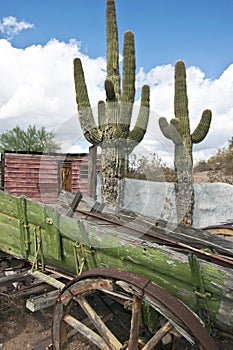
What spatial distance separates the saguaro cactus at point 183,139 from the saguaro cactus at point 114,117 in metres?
0.86

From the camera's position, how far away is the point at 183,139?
7484 millimetres

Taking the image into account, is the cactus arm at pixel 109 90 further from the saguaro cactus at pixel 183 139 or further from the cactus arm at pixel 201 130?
the cactus arm at pixel 201 130

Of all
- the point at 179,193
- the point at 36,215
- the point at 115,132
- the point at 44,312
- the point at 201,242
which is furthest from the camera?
the point at 179,193

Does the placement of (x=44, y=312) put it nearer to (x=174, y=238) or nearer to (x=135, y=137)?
(x=174, y=238)

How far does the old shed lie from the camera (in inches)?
488

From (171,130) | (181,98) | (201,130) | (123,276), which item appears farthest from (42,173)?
(123,276)

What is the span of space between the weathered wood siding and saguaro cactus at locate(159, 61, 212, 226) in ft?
19.4

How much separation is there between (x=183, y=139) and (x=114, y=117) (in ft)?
6.19

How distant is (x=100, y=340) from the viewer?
185cm

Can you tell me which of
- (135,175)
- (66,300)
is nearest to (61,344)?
(66,300)

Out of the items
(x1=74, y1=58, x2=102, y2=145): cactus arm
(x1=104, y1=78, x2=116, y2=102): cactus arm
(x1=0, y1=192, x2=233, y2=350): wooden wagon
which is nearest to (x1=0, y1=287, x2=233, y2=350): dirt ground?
(x1=0, y1=192, x2=233, y2=350): wooden wagon

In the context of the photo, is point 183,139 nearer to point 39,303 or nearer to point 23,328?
point 23,328

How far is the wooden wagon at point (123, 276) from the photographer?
159 cm

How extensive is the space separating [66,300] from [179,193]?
587 cm
